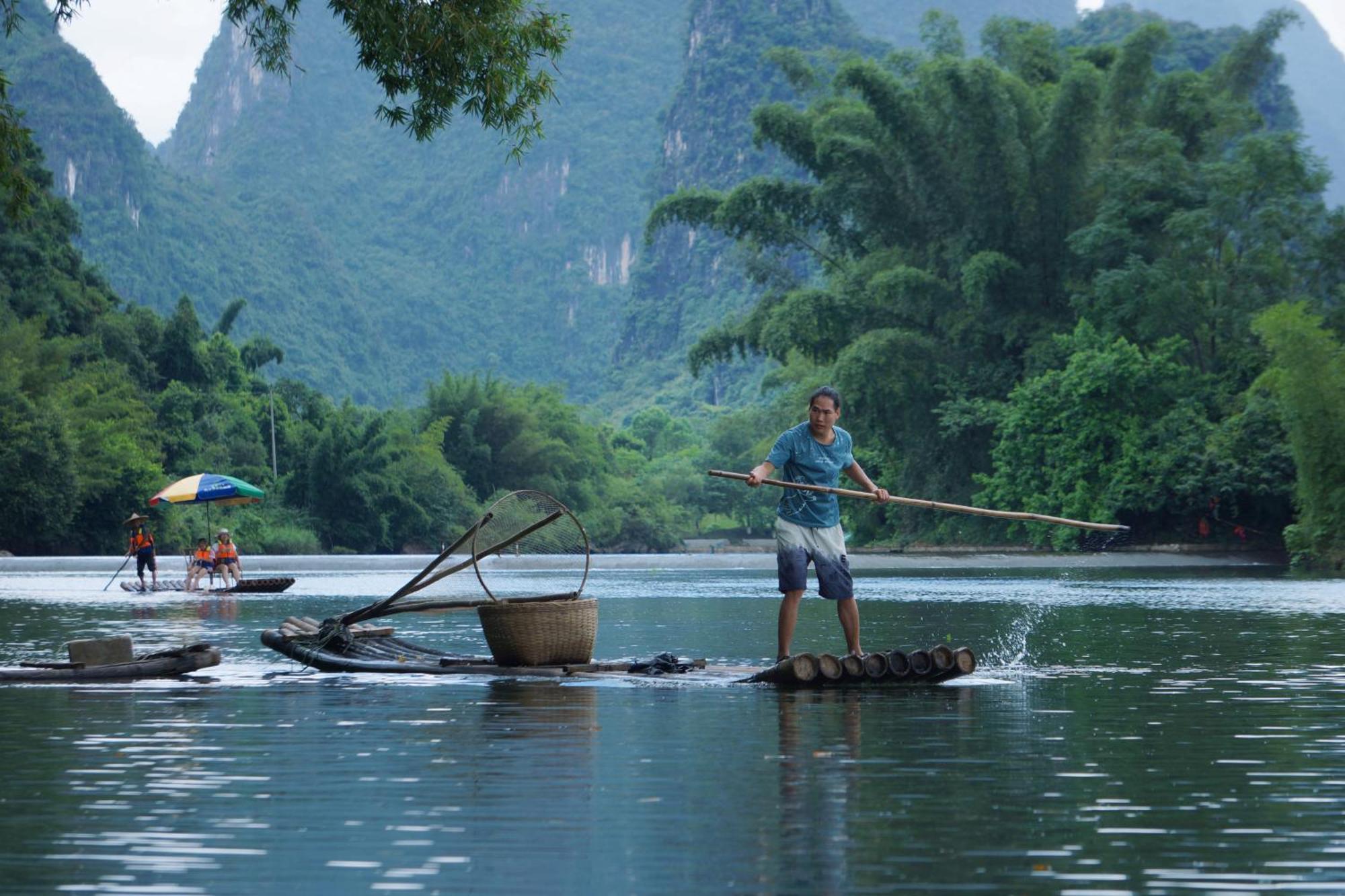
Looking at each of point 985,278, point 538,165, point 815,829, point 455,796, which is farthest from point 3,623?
point 538,165

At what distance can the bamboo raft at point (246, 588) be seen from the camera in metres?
25.5

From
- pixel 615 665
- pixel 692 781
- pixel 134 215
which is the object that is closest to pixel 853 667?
pixel 615 665

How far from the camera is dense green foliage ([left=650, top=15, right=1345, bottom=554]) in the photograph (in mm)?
36938

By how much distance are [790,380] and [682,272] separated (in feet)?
295

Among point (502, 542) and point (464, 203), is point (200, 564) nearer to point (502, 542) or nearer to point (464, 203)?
point (502, 542)

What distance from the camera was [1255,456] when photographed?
1377 inches

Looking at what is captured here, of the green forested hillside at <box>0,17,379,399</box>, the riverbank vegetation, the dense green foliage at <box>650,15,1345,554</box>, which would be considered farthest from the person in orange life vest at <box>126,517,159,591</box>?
the green forested hillside at <box>0,17,379,399</box>

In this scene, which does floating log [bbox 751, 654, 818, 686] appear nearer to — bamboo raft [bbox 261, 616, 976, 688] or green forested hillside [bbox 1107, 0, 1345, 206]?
bamboo raft [bbox 261, 616, 976, 688]

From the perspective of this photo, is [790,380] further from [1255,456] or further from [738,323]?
[1255,456]

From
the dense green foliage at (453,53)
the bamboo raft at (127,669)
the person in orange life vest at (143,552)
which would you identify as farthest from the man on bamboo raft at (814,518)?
the person in orange life vest at (143,552)

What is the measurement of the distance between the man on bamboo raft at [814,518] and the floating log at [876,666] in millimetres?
375

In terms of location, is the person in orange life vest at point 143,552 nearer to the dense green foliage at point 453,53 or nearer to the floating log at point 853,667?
the dense green foliage at point 453,53

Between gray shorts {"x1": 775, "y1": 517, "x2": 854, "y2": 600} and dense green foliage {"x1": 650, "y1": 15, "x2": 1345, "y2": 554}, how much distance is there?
26.3 metres

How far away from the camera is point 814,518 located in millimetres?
10188
